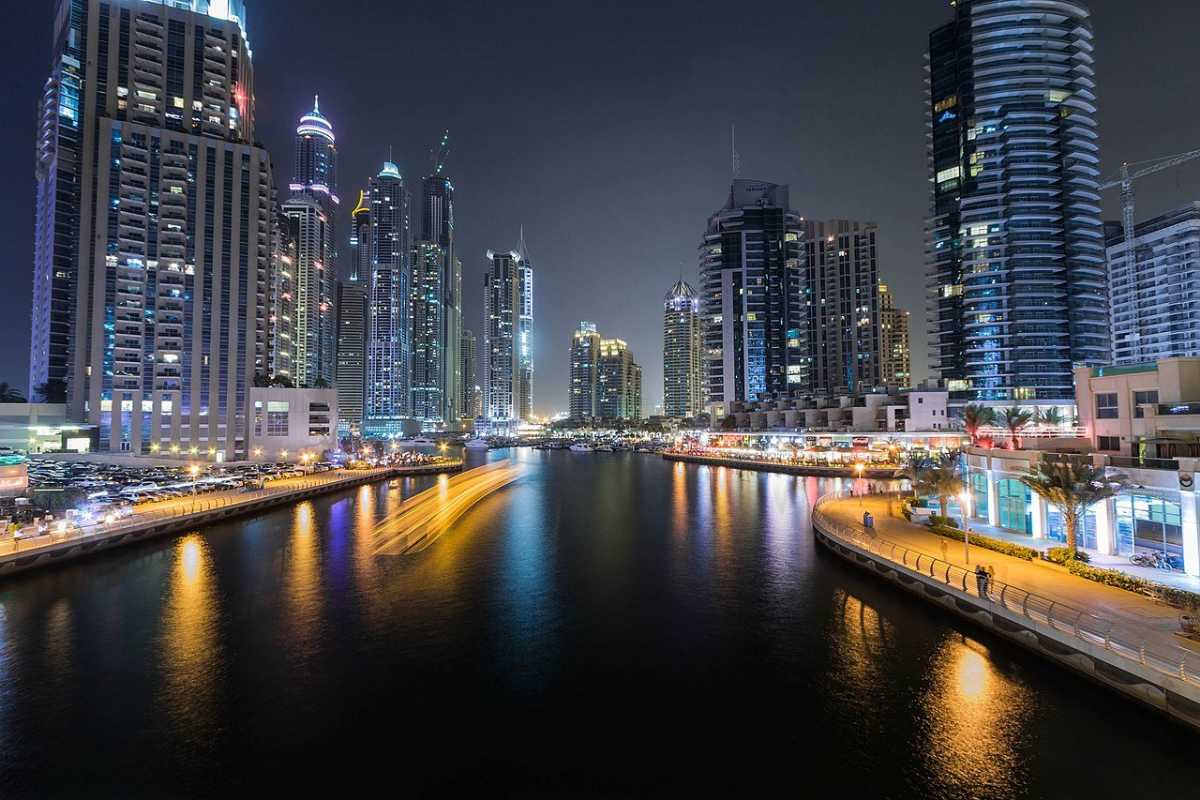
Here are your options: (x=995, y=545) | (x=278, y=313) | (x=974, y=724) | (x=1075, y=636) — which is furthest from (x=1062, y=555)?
(x=278, y=313)

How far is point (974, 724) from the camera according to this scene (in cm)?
1948

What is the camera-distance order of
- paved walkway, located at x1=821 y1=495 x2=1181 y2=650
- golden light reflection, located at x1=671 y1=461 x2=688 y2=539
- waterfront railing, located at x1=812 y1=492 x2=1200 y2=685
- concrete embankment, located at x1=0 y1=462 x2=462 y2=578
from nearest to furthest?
1. waterfront railing, located at x1=812 y1=492 x2=1200 y2=685
2. paved walkway, located at x1=821 y1=495 x2=1181 y2=650
3. concrete embankment, located at x1=0 y1=462 x2=462 y2=578
4. golden light reflection, located at x1=671 y1=461 x2=688 y2=539

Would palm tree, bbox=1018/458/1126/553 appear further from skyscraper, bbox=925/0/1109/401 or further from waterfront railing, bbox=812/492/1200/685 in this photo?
skyscraper, bbox=925/0/1109/401

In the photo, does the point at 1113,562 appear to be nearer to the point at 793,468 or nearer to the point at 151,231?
the point at 793,468

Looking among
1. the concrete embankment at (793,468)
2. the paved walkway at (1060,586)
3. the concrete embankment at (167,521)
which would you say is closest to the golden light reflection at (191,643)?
the concrete embankment at (167,521)

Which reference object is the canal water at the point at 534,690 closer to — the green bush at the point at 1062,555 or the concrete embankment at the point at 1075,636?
the concrete embankment at the point at 1075,636

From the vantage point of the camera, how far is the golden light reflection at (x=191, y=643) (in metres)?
21.0

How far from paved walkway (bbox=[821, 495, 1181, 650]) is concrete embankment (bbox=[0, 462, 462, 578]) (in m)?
56.8

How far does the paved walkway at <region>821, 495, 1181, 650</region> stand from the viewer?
2177 centimetres

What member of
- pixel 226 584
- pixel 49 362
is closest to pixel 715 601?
pixel 226 584

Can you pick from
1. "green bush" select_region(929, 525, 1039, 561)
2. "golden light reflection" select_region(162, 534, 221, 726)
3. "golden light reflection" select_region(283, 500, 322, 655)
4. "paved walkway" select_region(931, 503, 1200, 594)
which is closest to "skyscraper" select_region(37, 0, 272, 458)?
"golden light reflection" select_region(283, 500, 322, 655)

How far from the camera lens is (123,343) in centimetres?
10962

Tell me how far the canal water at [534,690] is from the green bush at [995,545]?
6.81 metres

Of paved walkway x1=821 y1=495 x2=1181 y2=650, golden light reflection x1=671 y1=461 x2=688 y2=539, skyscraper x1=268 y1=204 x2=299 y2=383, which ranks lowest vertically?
golden light reflection x1=671 y1=461 x2=688 y2=539
